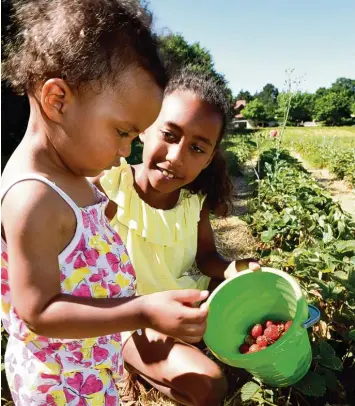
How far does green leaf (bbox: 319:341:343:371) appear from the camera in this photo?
1616mm

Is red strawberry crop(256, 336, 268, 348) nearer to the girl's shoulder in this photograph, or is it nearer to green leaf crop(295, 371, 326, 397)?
green leaf crop(295, 371, 326, 397)

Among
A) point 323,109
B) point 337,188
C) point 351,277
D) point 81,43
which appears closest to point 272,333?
point 351,277

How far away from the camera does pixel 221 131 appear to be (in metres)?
1.83

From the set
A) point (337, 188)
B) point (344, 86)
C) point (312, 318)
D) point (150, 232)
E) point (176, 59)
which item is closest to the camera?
point (312, 318)

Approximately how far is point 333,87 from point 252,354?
87.6 m

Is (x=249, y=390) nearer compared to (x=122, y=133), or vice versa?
(x=122, y=133)

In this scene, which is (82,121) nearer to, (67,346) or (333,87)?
(67,346)

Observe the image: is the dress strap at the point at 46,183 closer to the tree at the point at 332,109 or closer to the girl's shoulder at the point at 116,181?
the girl's shoulder at the point at 116,181

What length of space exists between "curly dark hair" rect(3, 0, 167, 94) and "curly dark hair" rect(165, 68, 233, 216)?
636 millimetres

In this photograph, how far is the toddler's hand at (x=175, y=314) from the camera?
0.97 metres

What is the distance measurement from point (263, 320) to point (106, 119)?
43.2 inches

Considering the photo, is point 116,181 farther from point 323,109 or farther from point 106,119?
point 323,109

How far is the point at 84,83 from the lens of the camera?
1002mm

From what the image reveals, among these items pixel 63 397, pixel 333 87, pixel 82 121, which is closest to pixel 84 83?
pixel 82 121
